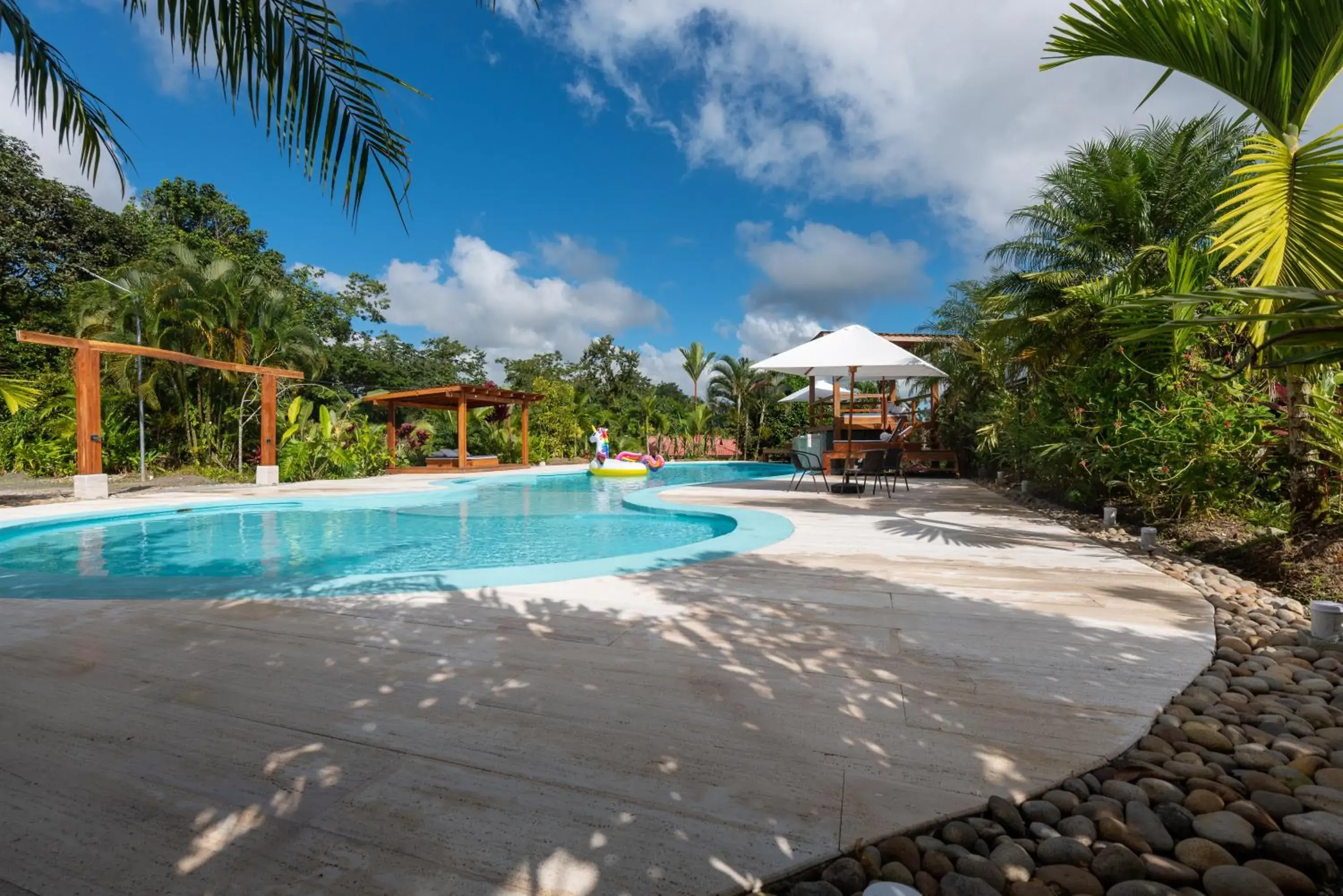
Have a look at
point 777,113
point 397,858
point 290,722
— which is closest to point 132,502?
point 290,722

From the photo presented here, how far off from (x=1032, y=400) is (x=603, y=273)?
32.9 m

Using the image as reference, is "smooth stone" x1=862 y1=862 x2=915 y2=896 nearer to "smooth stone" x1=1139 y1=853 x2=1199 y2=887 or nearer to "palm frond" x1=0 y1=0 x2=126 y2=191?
"smooth stone" x1=1139 y1=853 x2=1199 y2=887

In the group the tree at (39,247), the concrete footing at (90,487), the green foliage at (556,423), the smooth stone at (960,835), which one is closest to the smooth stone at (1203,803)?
the smooth stone at (960,835)

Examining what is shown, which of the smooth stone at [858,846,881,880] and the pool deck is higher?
the pool deck

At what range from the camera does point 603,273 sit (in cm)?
3847

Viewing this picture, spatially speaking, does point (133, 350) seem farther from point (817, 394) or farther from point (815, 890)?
point (817, 394)

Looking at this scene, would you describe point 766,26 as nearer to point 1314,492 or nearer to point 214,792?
point 1314,492

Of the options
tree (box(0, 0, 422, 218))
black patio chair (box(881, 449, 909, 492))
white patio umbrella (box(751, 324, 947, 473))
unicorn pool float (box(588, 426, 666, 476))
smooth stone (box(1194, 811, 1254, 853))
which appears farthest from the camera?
unicorn pool float (box(588, 426, 666, 476))

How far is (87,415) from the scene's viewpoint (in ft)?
32.5

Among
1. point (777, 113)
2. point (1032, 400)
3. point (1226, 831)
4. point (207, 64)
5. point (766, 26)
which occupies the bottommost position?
point (1226, 831)

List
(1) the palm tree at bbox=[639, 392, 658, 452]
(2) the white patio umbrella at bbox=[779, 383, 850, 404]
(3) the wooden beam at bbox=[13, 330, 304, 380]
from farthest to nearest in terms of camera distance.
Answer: (1) the palm tree at bbox=[639, 392, 658, 452] < (2) the white patio umbrella at bbox=[779, 383, 850, 404] < (3) the wooden beam at bbox=[13, 330, 304, 380]

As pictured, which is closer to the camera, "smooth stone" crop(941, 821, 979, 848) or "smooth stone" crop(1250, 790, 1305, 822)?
"smooth stone" crop(941, 821, 979, 848)

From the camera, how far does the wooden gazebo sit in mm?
17578

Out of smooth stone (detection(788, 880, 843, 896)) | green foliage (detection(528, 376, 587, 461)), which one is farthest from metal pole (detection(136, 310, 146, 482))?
smooth stone (detection(788, 880, 843, 896))
